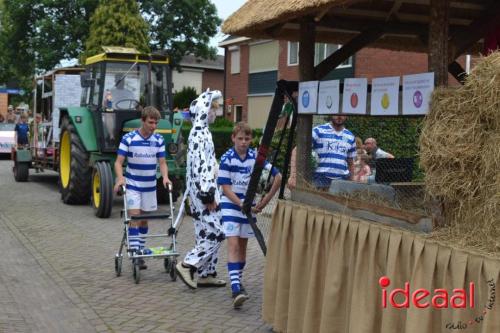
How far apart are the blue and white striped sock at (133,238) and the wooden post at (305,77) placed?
2.29 meters

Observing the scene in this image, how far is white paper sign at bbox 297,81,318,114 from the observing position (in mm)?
5629

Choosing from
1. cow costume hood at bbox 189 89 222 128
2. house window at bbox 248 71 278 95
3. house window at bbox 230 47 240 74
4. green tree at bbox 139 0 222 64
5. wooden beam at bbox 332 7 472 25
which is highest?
green tree at bbox 139 0 222 64

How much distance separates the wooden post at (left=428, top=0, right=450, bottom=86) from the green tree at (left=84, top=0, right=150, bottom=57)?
89.2 ft

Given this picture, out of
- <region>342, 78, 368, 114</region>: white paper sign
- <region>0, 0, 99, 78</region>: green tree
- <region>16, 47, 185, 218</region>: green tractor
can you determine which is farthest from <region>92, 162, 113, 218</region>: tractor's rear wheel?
<region>0, 0, 99, 78</region>: green tree

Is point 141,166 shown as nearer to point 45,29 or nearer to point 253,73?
point 253,73

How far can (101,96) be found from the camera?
13.1 metres

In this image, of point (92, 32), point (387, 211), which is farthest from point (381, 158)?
point (92, 32)

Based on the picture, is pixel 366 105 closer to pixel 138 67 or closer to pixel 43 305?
pixel 43 305

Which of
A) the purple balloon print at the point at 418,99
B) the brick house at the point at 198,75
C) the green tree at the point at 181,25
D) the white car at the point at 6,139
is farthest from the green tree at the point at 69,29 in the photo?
the purple balloon print at the point at 418,99

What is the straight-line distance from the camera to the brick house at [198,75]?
2121 inches

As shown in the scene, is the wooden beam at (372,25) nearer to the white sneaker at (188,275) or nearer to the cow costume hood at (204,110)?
the cow costume hood at (204,110)

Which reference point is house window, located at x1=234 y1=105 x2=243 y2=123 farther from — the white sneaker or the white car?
the white sneaker

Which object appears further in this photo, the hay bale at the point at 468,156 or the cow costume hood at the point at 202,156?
the cow costume hood at the point at 202,156

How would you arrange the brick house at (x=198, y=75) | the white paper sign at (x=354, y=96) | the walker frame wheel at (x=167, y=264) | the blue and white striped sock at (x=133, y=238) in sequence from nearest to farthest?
the white paper sign at (x=354, y=96) → the blue and white striped sock at (x=133, y=238) → the walker frame wheel at (x=167, y=264) → the brick house at (x=198, y=75)
